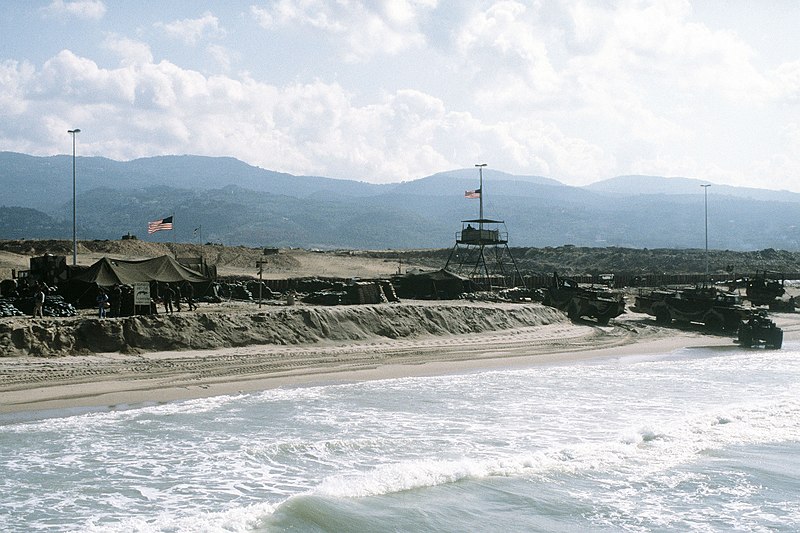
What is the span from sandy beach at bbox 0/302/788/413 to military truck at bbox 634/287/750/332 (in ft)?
2.45

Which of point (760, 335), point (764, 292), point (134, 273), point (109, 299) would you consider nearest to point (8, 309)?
point (109, 299)

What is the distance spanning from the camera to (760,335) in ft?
92.7

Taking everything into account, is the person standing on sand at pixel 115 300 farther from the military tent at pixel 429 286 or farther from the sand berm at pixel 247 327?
the military tent at pixel 429 286

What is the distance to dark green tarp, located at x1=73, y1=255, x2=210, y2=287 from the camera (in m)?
26.0

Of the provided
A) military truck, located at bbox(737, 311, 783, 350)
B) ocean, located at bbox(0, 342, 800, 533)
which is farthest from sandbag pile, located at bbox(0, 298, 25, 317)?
military truck, located at bbox(737, 311, 783, 350)

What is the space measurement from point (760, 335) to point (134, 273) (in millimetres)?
21635

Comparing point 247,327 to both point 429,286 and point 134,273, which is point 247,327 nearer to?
point 134,273

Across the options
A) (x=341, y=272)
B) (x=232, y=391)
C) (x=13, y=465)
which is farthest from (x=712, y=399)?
(x=341, y=272)

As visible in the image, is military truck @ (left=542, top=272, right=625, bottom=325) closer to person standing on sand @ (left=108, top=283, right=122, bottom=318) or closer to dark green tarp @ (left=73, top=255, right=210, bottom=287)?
dark green tarp @ (left=73, top=255, right=210, bottom=287)

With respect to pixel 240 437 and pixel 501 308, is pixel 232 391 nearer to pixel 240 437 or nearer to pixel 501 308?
pixel 240 437

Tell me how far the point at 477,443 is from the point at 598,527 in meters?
3.76

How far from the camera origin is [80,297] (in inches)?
1048

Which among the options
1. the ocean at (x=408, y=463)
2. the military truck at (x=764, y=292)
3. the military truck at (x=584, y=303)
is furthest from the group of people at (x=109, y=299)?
the military truck at (x=764, y=292)

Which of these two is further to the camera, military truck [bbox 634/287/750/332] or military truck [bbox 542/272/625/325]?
military truck [bbox 542/272/625/325]
